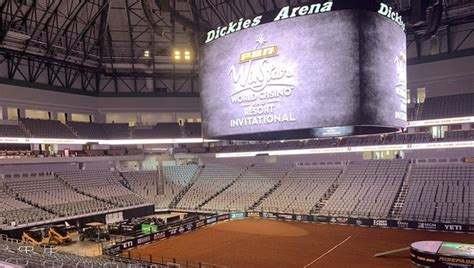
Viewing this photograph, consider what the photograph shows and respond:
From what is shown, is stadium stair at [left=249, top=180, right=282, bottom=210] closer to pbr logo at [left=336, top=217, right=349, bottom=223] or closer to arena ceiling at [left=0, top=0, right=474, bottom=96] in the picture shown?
pbr logo at [left=336, top=217, right=349, bottom=223]

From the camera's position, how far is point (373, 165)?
43.6 meters

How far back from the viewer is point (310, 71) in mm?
16688

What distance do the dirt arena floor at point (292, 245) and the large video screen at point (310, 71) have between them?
9333mm

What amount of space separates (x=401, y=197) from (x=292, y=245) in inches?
575

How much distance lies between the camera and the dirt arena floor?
24.6 meters

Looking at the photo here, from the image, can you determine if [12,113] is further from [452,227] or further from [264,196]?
[452,227]

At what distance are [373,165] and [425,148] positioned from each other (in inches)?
241

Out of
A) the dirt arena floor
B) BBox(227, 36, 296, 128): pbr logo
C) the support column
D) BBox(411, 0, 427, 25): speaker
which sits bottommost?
the dirt arena floor

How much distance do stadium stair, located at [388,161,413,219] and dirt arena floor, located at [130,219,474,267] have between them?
10.1 ft

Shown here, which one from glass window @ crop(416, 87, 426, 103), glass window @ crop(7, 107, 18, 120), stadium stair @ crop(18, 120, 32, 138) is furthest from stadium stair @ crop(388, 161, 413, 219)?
glass window @ crop(7, 107, 18, 120)

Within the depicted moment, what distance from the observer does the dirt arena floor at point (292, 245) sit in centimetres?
2462

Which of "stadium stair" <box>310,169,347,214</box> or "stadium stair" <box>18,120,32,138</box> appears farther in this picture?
"stadium stair" <box>18,120,32,138</box>

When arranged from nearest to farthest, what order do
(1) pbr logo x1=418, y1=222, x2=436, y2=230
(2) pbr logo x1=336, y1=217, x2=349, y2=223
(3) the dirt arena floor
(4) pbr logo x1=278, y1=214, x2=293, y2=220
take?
(3) the dirt arena floor → (1) pbr logo x1=418, y1=222, x2=436, y2=230 → (2) pbr logo x1=336, y1=217, x2=349, y2=223 → (4) pbr logo x1=278, y1=214, x2=293, y2=220

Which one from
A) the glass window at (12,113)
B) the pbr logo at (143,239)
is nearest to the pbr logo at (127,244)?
the pbr logo at (143,239)
